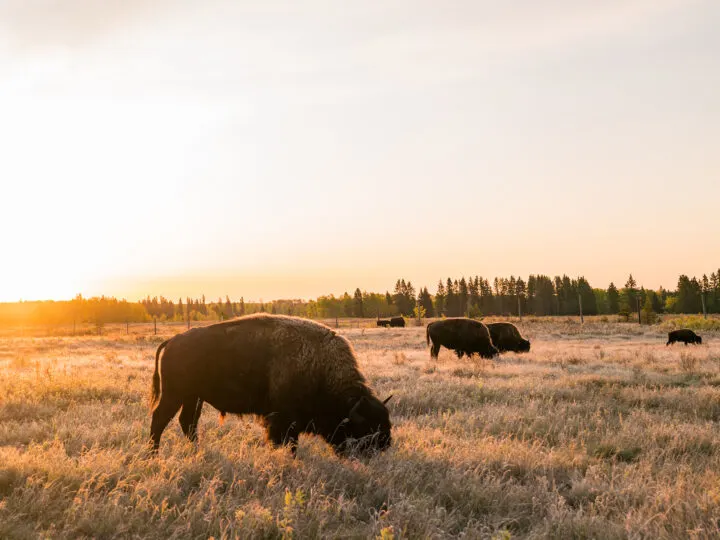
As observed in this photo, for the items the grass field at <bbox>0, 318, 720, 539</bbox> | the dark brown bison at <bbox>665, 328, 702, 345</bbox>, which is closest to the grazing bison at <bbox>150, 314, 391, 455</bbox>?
the grass field at <bbox>0, 318, 720, 539</bbox>

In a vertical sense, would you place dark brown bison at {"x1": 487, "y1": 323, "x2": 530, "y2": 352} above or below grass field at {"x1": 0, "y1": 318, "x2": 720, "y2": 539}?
below

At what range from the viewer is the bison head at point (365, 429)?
18.7ft

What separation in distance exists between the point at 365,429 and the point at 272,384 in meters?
1.26

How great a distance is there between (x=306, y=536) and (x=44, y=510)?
217 cm

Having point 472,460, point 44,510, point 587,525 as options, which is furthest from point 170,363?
point 587,525

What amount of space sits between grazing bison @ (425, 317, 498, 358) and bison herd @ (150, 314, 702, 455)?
14970 millimetres

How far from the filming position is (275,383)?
601cm

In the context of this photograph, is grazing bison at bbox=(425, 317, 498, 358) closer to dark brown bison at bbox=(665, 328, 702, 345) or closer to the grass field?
the grass field

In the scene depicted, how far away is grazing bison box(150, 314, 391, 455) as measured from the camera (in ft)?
19.5

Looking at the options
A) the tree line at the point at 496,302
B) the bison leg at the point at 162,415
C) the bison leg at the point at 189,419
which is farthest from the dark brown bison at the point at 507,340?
the tree line at the point at 496,302

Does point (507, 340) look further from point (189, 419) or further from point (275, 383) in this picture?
point (189, 419)

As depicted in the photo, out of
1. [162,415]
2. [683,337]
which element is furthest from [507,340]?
[162,415]

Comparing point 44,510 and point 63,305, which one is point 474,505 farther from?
point 63,305

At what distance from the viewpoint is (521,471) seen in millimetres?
5520
